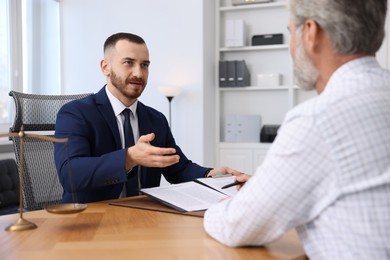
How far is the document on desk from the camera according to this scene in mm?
1562

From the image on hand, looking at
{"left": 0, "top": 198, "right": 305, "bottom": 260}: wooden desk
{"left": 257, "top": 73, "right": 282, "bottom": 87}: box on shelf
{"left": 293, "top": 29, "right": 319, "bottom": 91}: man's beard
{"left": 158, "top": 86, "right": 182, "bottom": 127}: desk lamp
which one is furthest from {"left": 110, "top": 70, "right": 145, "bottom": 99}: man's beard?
{"left": 257, "top": 73, "right": 282, "bottom": 87}: box on shelf

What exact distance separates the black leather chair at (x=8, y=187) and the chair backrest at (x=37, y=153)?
130 centimetres

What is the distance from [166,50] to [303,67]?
12.6 feet

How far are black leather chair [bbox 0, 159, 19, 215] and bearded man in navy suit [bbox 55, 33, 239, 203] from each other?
1657 millimetres

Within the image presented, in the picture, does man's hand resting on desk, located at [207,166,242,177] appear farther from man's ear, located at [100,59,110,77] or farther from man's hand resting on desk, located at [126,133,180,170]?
man's ear, located at [100,59,110,77]

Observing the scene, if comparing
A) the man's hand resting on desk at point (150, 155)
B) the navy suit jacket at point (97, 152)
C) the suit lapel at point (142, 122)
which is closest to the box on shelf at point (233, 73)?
the navy suit jacket at point (97, 152)

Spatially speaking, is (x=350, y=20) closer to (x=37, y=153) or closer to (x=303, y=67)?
(x=303, y=67)

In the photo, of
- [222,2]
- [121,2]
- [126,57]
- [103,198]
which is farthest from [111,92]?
[222,2]

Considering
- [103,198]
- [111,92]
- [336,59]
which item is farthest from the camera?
[111,92]

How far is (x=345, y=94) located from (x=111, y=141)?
1.34 metres

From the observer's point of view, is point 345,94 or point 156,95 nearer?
point 345,94

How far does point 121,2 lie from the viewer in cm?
500

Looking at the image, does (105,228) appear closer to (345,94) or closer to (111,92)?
(345,94)

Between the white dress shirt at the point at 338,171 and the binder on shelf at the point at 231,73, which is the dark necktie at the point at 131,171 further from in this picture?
the binder on shelf at the point at 231,73
